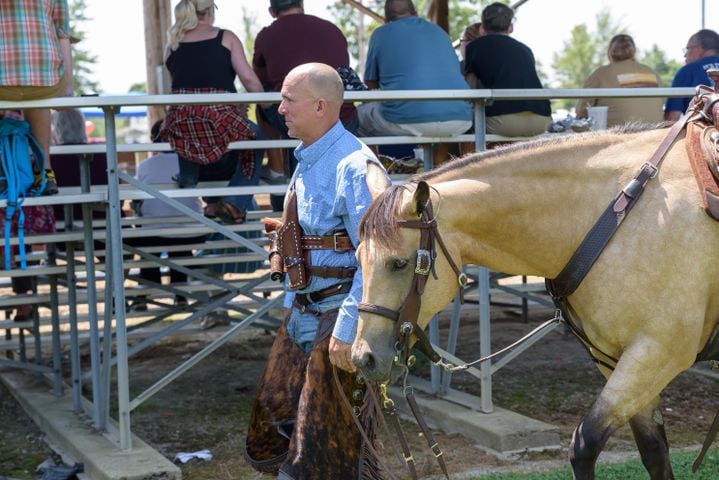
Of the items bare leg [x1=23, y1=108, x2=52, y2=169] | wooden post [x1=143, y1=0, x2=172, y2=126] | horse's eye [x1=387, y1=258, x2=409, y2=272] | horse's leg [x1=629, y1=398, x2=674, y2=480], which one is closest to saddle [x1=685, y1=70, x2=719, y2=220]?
horse's leg [x1=629, y1=398, x2=674, y2=480]

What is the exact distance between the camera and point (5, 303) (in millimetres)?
6617

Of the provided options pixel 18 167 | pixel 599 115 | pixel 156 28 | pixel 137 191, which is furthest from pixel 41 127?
pixel 156 28

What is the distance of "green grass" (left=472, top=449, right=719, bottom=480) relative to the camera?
17.3ft

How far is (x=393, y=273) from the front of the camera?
3580 mm

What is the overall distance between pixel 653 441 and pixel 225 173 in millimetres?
3522

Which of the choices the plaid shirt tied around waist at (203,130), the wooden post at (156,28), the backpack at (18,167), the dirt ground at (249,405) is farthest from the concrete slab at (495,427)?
the wooden post at (156,28)

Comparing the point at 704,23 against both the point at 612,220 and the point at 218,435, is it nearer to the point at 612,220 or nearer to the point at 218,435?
the point at 218,435

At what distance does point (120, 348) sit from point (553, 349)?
4.38 metres

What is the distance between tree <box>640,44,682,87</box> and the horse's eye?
5594 centimetres

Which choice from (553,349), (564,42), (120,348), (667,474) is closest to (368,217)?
(667,474)

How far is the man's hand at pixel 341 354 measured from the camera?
12.2 ft

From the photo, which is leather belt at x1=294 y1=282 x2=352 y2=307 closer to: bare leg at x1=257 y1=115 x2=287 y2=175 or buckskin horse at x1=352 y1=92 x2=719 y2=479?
buckskin horse at x1=352 y1=92 x2=719 y2=479

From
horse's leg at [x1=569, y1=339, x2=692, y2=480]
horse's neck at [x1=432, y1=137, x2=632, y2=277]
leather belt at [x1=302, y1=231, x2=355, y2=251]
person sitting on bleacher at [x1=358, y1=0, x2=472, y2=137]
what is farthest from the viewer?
person sitting on bleacher at [x1=358, y1=0, x2=472, y2=137]

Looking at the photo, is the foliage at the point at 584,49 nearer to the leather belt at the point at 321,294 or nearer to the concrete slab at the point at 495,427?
the concrete slab at the point at 495,427
